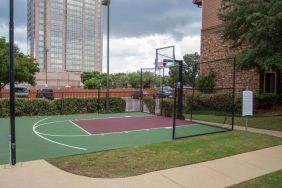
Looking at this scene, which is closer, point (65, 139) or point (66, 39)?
point (65, 139)

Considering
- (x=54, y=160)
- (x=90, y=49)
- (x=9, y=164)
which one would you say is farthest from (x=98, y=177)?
(x=90, y=49)

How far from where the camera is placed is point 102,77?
89.9 metres

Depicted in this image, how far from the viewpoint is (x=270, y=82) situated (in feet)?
78.2

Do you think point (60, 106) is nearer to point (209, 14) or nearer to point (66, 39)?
point (209, 14)

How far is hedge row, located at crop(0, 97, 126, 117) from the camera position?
19.9 meters

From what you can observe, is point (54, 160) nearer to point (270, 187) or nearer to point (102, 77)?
point (270, 187)

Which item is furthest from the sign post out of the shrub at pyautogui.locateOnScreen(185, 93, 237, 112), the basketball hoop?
the basketball hoop

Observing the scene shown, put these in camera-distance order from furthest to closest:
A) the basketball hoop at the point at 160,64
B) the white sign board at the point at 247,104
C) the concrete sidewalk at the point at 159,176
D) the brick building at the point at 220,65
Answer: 1. the brick building at the point at 220,65
2. the basketball hoop at the point at 160,64
3. the white sign board at the point at 247,104
4. the concrete sidewalk at the point at 159,176

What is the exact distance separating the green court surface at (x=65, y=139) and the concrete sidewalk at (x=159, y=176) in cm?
141

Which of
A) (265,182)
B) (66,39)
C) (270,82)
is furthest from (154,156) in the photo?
(66,39)

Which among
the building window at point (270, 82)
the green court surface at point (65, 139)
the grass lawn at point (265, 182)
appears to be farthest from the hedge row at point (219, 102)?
the grass lawn at point (265, 182)

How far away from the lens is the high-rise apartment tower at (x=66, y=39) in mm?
81794

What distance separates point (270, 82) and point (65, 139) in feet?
55.0

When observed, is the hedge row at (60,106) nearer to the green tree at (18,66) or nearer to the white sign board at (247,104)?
the white sign board at (247,104)
